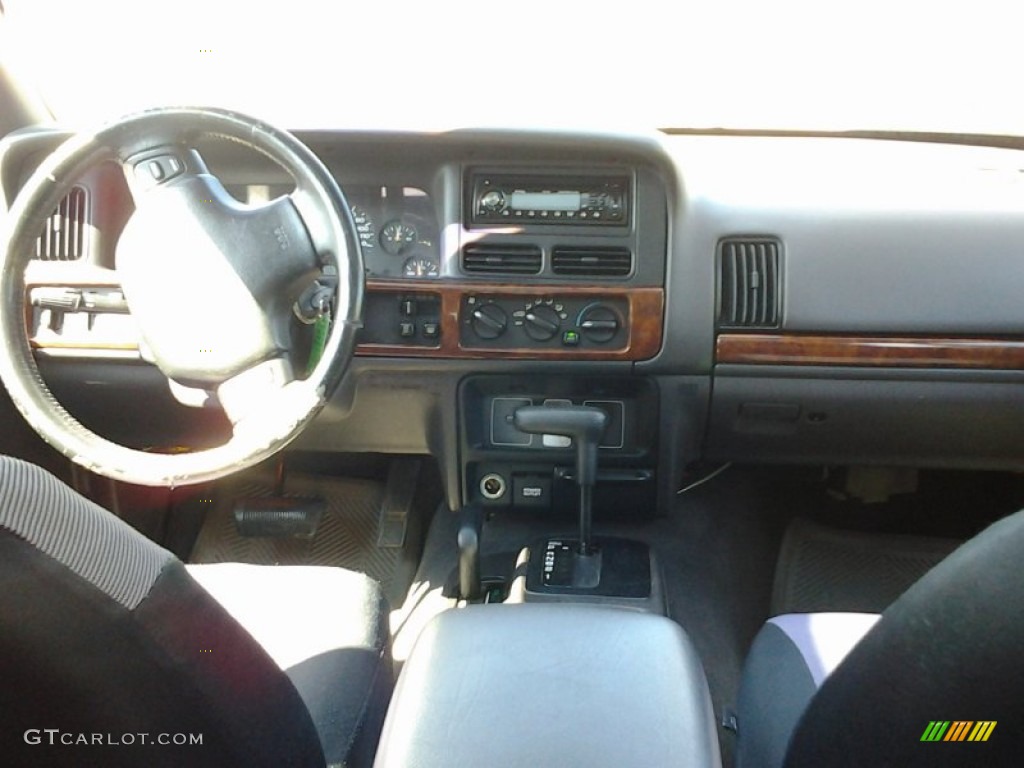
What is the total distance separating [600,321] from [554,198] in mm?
240

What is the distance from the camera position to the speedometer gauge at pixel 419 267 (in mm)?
1908

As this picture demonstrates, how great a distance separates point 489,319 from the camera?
6.24 feet

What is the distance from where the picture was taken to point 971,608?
0.76 meters

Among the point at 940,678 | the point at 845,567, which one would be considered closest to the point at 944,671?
the point at 940,678

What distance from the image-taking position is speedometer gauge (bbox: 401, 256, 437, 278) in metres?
1.91

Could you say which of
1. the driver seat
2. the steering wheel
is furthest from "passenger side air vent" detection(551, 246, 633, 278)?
the driver seat

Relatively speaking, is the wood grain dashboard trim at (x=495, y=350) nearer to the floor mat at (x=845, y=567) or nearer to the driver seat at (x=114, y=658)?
the floor mat at (x=845, y=567)

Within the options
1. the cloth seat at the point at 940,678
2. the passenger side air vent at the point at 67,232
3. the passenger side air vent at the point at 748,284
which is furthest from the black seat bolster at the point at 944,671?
the passenger side air vent at the point at 67,232

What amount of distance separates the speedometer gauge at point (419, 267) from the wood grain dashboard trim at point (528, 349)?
0.10 ft

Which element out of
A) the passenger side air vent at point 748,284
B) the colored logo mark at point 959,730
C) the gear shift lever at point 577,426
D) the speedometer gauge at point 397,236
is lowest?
the gear shift lever at point 577,426

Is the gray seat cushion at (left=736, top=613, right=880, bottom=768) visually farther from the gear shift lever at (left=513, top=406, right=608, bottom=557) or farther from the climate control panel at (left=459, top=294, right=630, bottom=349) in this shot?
the climate control panel at (left=459, top=294, right=630, bottom=349)

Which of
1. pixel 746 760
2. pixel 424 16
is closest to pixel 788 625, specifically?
pixel 746 760

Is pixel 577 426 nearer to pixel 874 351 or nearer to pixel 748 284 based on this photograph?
pixel 748 284

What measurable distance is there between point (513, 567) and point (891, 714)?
1.38 metres
